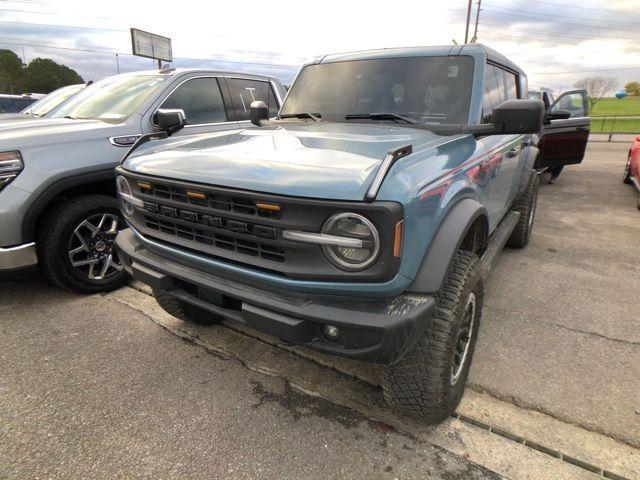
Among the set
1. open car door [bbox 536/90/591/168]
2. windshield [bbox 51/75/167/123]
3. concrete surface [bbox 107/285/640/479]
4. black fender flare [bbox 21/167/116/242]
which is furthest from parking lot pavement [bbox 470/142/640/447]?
windshield [bbox 51/75/167/123]

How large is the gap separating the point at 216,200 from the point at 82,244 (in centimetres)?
224

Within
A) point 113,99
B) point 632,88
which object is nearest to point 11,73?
point 113,99

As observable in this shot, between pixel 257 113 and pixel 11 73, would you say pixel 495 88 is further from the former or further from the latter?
pixel 11 73

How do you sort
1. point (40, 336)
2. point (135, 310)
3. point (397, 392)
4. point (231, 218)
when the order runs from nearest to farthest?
point (231, 218) < point (397, 392) < point (40, 336) < point (135, 310)

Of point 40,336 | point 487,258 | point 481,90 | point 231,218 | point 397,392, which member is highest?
point 481,90

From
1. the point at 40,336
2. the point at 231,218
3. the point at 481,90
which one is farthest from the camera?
the point at 40,336

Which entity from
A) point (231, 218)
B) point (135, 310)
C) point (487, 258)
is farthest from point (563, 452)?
point (135, 310)

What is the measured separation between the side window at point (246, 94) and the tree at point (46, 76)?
5178cm

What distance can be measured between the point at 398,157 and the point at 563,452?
166cm

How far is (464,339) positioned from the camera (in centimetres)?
244

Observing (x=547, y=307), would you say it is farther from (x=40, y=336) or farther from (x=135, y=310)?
(x=40, y=336)

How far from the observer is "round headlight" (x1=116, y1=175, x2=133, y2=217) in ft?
8.63

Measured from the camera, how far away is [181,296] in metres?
2.33

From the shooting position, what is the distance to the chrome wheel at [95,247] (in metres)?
3.62
